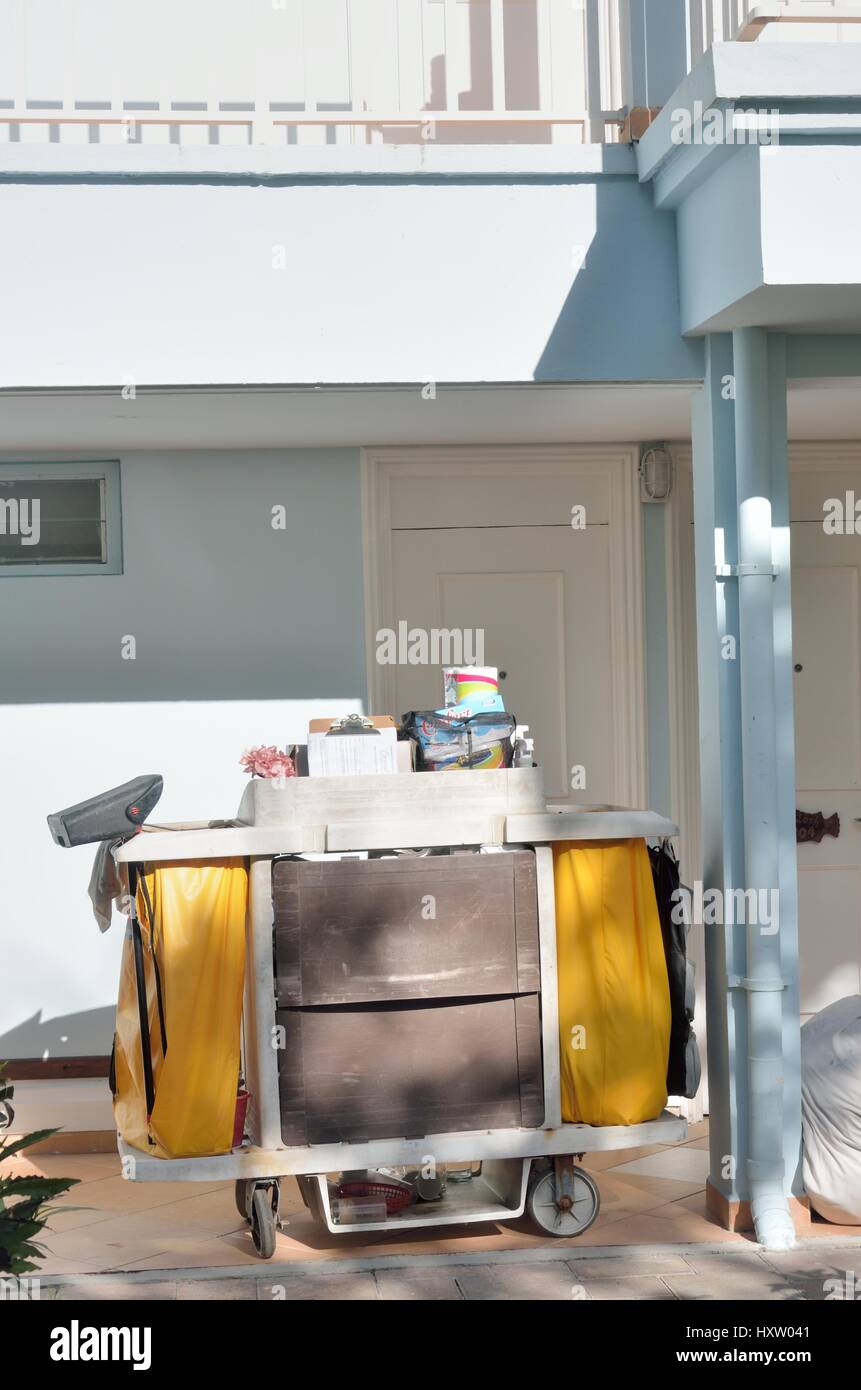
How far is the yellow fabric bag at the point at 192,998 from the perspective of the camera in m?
4.17

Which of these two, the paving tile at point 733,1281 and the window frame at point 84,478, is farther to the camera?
the window frame at point 84,478

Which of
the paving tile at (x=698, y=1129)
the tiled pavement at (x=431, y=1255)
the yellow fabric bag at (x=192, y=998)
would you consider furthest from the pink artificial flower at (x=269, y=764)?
the paving tile at (x=698, y=1129)

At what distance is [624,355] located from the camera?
15.1ft

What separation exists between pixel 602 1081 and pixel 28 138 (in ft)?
12.2

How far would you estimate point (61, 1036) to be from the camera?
557cm

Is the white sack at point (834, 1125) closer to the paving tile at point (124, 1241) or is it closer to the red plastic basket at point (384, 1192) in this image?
the red plastic basket at point (384, 1192)

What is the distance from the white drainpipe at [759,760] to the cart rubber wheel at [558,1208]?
498 mm

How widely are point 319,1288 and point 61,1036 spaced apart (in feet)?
6.17

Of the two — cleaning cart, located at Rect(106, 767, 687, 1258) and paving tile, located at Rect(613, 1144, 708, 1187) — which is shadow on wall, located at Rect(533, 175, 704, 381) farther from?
paving tile, located at Rect(613, 1144, 708, 1187)

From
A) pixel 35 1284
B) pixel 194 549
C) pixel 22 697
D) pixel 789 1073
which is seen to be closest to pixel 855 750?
pixel 789 1073

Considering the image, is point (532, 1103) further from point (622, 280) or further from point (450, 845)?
point (622, 280)

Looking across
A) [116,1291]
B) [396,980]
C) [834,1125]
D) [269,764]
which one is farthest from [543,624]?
[116,1291]

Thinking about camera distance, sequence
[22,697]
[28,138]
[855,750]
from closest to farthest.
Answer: [28,138], [22,697], [855,750]

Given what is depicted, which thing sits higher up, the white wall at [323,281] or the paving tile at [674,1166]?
the white wall at [323,281]
